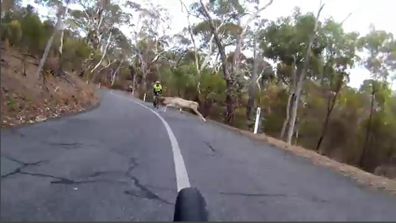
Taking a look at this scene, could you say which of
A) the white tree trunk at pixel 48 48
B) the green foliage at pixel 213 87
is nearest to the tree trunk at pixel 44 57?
the white tree trunk at pixel 48 48

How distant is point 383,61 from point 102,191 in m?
27.7

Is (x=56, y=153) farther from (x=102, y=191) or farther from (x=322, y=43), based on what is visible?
(x=322, y=43)

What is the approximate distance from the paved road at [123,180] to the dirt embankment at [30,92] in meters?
0.12

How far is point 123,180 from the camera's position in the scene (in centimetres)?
490

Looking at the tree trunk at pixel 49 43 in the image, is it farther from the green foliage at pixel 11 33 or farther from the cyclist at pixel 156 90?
the cyclist at pixel 156 90

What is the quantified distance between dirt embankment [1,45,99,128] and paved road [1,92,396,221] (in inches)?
4.6

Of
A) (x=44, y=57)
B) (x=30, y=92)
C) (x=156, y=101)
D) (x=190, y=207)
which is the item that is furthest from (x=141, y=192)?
(x=156, y=101)

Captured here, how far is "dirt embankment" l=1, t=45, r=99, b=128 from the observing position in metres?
2.57

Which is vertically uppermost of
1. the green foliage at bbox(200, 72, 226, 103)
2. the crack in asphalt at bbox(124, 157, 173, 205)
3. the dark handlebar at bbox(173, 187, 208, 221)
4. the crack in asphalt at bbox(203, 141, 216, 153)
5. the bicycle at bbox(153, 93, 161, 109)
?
the green foliage at bbox(200, 72, 226, 103)

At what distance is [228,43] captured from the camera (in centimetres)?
2928

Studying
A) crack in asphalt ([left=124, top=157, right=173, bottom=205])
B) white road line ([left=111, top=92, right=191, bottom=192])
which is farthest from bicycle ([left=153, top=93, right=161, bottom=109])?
crack in asphalt ([left=124, top=157, right=173, bottom=205])

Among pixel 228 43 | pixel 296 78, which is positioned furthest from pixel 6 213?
pixel 228 43

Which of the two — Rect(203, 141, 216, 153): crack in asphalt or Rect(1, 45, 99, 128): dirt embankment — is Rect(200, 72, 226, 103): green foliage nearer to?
Rect(203, 141, 216, 153): crack in asphalt

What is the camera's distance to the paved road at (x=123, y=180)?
3.44 m
